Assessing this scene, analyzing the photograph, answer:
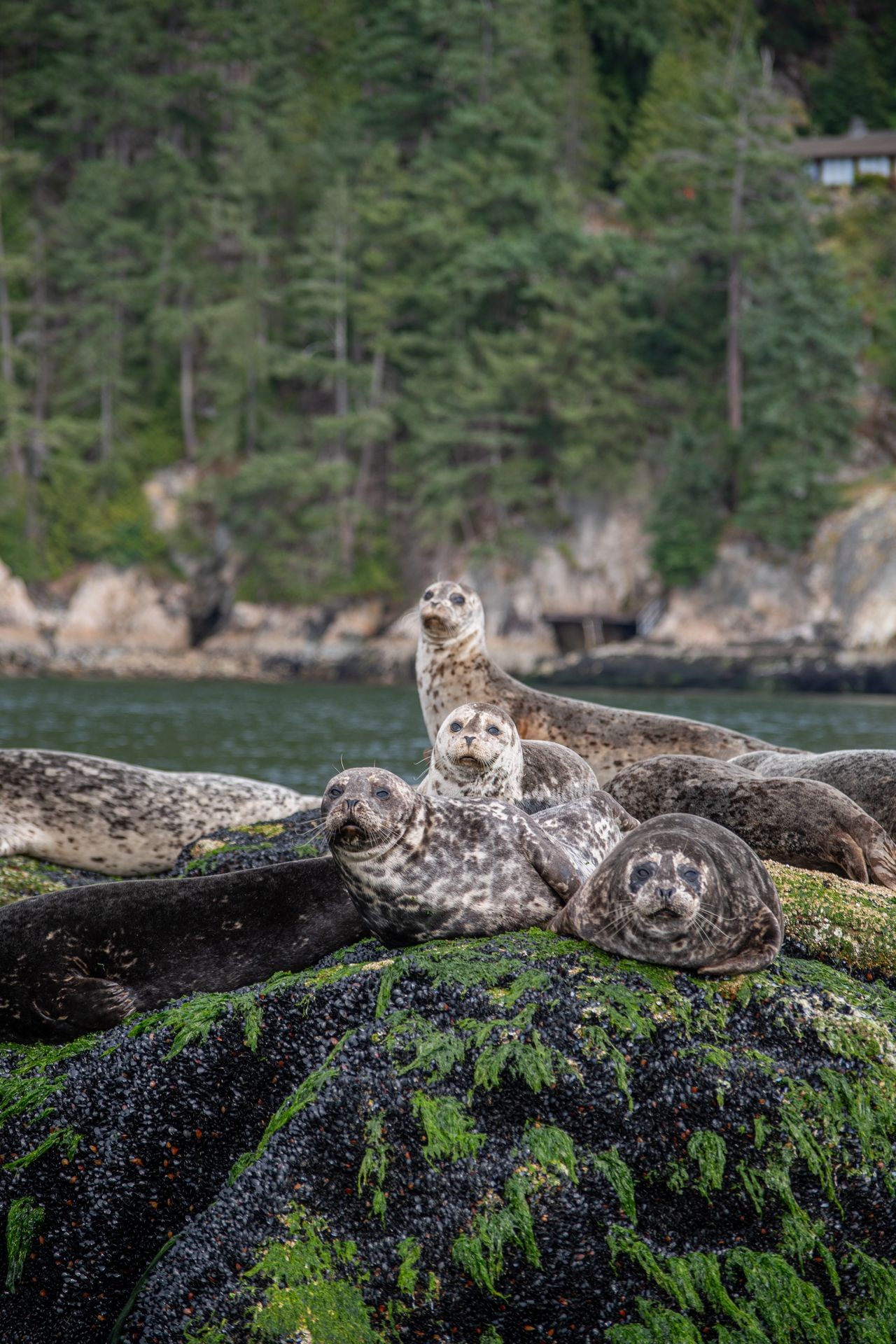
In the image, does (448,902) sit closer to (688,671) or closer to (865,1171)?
(865,1171)

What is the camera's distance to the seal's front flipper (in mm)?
4637

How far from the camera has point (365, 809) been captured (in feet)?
13.5

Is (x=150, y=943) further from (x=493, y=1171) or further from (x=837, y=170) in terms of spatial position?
(x=837, y=170)

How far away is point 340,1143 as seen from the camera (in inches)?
144

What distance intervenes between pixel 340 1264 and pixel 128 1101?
3.21ft

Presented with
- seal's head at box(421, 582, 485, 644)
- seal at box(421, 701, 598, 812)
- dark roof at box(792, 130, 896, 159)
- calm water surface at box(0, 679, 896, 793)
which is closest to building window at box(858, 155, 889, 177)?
dark roof at box(792, 130, 896, 159)

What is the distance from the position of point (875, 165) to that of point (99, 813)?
60.3m

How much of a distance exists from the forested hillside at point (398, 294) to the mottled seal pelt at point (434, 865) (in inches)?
1608

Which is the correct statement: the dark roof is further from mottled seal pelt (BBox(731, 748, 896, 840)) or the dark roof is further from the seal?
the seal

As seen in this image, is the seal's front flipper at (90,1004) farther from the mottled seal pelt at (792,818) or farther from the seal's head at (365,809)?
the mottled seal pelt at (792,818)

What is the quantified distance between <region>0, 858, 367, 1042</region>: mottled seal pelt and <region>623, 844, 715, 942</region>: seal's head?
1279 mm

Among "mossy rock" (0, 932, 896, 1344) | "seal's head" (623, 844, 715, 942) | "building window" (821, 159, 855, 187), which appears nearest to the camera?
"mossy rock" (0, 932, 896, 1344)

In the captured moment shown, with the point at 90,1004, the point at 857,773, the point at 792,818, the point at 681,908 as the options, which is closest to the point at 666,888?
the point at 681,908

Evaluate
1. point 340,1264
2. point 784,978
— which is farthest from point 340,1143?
point 784,978
